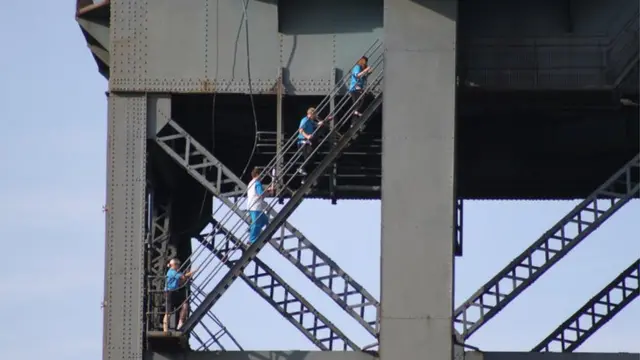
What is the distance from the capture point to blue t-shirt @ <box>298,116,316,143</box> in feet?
108

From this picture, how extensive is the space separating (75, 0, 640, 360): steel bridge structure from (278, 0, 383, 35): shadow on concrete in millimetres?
32

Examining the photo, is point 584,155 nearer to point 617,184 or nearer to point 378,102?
point 617,184

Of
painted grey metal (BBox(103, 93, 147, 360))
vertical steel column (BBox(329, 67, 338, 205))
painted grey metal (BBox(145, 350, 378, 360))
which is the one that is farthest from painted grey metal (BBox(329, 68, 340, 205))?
painted grey metal (BBox(145, 350, 378, 360))

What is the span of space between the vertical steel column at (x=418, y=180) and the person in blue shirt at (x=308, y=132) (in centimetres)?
163

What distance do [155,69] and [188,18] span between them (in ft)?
3.19

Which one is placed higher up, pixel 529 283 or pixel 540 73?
pixel 540 73

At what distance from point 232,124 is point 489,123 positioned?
443 cm

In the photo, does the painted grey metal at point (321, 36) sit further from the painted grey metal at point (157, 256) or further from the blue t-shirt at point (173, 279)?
the blue t-shirt at point (173, 279)

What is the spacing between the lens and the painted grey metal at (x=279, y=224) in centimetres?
3272


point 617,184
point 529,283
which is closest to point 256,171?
point 529,283

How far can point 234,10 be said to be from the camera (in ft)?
109

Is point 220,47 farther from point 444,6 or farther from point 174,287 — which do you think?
point 174,287

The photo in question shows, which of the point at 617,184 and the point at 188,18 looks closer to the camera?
the point at 188,18

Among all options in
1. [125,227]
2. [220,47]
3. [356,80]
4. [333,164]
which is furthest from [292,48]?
[125,227]
